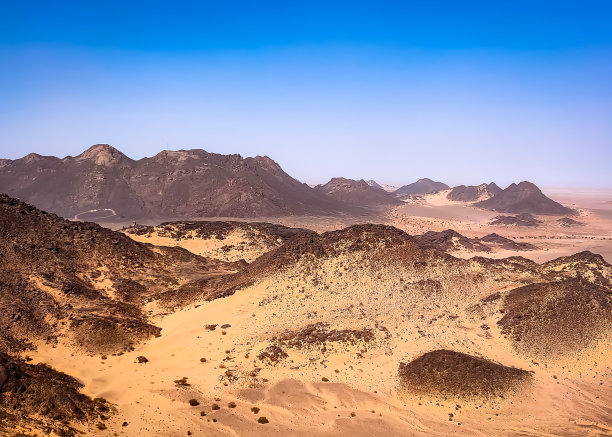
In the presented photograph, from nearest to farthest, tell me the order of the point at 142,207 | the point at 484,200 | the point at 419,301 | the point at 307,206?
the point at 419,301 → the point at 142,207 → the point at 307,206 → the point at 484,200

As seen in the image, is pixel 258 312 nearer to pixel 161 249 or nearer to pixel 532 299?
pixel 532 299

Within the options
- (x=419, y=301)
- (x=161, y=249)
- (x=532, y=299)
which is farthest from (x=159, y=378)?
(x=161, y=249)

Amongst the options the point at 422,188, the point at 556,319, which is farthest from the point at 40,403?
the point at 422,188

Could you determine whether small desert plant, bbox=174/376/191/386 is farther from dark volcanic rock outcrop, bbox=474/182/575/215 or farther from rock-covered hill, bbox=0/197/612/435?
dark volcanic rock outcrop, bbox=474/182/575/215

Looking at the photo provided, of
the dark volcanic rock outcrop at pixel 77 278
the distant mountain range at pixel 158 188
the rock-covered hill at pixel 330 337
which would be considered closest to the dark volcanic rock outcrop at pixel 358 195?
the distant mountain range at pixel 158 188

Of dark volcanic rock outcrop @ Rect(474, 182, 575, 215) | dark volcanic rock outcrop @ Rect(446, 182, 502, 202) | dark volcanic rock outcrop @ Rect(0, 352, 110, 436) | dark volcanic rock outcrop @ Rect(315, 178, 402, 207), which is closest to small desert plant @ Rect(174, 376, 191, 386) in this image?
dark volcanic rock outcrop @ Rect(0, 352, 110, 436)

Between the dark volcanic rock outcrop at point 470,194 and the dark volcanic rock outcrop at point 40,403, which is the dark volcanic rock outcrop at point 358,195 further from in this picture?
the dark volcanic rock outcrop at point 40,403

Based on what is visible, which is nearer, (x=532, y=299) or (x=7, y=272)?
(x=532, y=299)
